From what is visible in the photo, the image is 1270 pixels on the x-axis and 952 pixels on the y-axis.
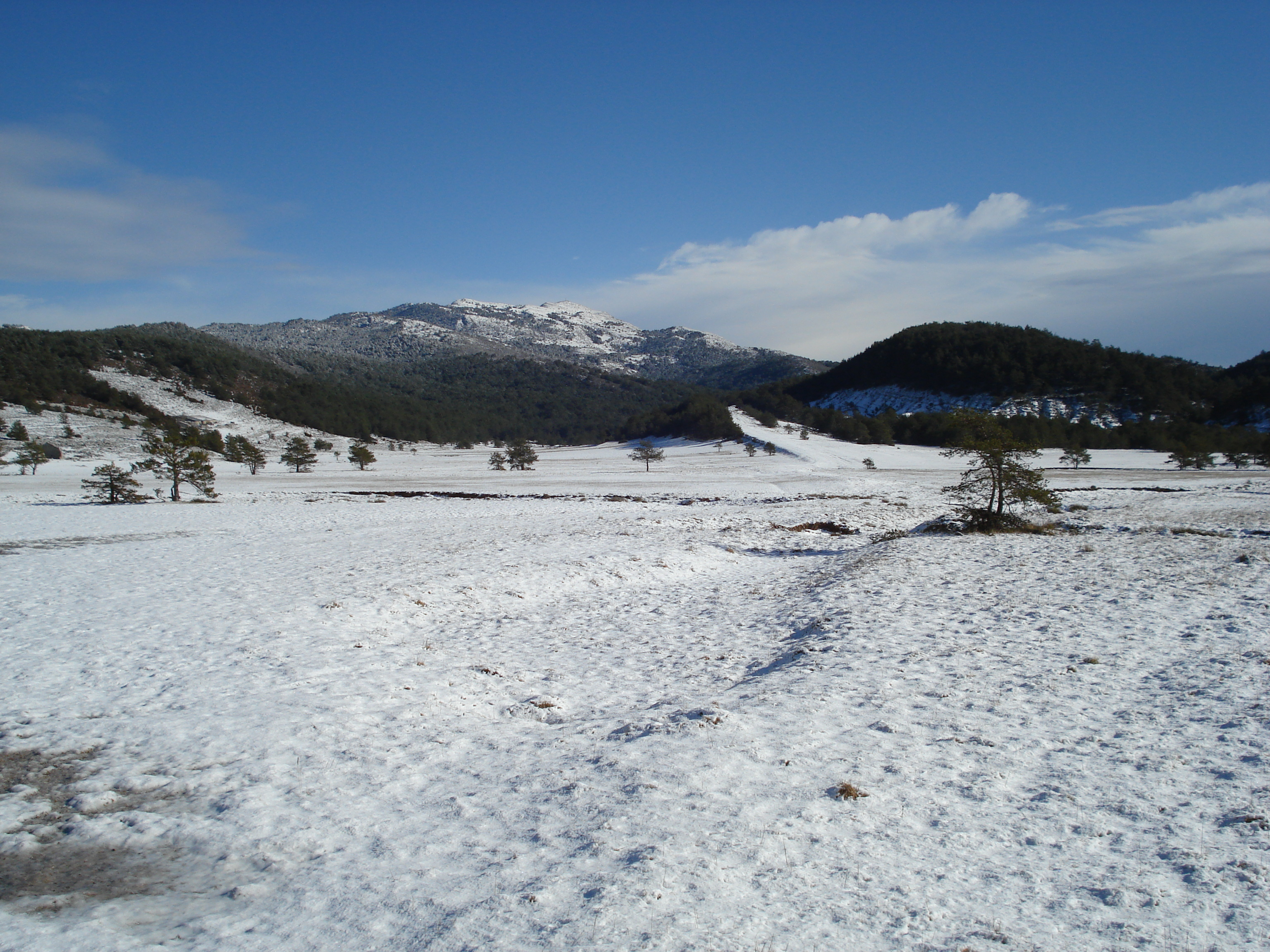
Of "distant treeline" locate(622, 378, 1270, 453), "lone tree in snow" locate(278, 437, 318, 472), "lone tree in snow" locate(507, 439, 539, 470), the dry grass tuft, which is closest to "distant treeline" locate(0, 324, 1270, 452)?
"distant treeline" locate(622, 378, 1270, 453)

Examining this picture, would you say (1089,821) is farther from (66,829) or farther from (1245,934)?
(66,829)

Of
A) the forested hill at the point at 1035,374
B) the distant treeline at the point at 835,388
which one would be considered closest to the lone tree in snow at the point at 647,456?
the distant treeline at the point at 835,388

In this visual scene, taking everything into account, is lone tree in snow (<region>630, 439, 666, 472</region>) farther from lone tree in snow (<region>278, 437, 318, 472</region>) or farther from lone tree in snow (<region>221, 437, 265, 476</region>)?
lone tree in snow (<region>221, 437, 265, 476</region>)

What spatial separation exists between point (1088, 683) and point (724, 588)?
8.50 meters

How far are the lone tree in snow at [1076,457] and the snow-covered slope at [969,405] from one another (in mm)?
28440

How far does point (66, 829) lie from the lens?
5.68 meters

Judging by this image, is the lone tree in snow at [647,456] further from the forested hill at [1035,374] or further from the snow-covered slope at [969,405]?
the forested hill at [1035,374]

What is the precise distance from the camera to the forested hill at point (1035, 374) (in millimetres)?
120125

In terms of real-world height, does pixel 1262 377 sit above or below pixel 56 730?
above

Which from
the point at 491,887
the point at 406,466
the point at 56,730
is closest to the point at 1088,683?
the point at 491,887

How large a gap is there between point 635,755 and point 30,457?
2580 inches

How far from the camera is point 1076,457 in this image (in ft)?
216

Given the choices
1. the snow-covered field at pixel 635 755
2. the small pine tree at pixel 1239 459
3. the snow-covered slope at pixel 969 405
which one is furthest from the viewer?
the snow-covered slope at pixel 969 405

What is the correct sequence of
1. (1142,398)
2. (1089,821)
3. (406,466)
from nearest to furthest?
1. (1089,821)
2. (406,466)
3. (1142,398)
